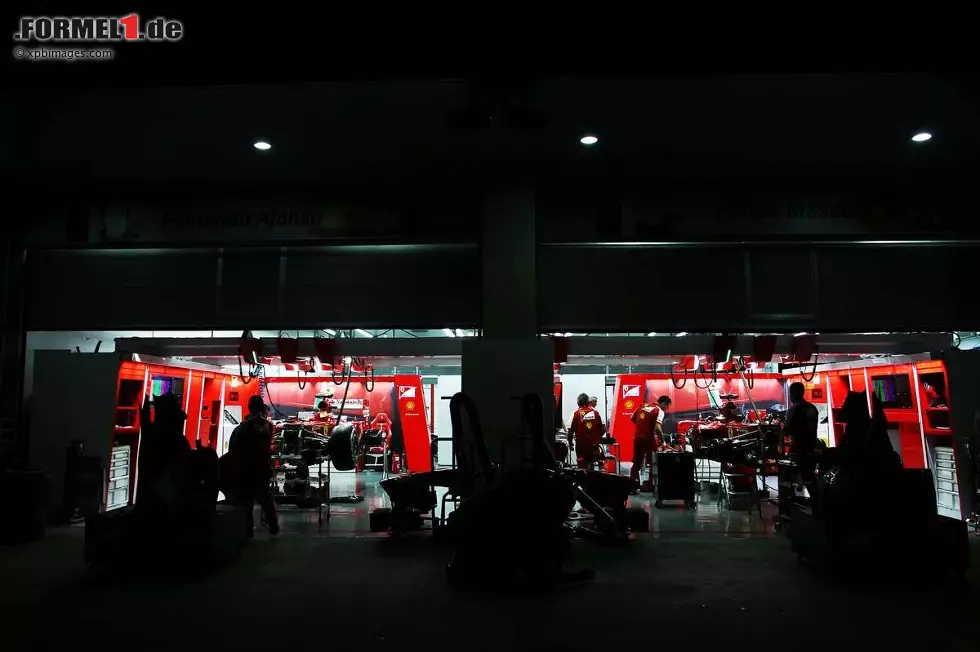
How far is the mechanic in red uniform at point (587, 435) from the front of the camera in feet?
33.2

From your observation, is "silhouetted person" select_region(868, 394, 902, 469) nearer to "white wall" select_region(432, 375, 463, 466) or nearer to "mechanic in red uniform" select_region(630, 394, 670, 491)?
"mechanic in red uniform" select_region(630, 394, 670, 491)

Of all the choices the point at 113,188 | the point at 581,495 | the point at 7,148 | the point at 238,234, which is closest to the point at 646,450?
the point at 581,495

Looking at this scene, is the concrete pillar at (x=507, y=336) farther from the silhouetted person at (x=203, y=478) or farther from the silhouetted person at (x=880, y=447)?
the silhouetted person at (x=880, y=447)

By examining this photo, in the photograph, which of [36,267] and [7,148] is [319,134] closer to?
[7,148]

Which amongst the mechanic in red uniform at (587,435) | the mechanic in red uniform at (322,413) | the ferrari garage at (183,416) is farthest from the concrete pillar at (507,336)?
the mechanic in red uniform at (322,413)

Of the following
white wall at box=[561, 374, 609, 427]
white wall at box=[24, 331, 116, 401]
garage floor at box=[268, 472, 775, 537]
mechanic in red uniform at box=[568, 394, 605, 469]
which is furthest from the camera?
white wall at box=[561, 374, 609, 427]

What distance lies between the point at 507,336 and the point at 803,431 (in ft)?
13.0

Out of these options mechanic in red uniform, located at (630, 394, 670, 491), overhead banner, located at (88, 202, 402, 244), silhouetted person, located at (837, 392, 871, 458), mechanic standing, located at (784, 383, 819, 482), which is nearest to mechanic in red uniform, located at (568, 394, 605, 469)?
mechanic in red uniform, located at (630, 394, 670, 491)

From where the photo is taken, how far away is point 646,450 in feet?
33.8

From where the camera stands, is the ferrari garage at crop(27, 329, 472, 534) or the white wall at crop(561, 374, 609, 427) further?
the white wall at crop(561, 374, 609, 427)

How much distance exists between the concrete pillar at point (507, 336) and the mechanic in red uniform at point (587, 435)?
3.39 meters

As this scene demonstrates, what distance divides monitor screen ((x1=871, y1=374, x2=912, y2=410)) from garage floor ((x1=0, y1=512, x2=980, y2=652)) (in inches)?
172

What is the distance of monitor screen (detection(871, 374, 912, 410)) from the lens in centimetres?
887

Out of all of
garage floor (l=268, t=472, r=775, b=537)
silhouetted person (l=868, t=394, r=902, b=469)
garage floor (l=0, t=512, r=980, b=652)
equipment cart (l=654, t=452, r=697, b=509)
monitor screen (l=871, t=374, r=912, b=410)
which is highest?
monitor screen (l=871, t=374, r=912, b=410)
